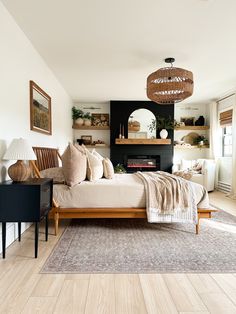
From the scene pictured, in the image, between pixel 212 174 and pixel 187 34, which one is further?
pixel 212 174

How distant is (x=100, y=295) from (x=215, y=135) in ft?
18.4

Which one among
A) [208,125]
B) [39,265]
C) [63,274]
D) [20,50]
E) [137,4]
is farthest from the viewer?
[208,125]

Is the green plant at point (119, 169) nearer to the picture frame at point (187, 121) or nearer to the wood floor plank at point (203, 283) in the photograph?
the picture frame at point (187, 121)

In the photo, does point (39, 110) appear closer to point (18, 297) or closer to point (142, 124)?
point (18, 297)

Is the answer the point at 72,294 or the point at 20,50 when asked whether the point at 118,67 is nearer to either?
the point at 20,50

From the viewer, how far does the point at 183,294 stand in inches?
64.5

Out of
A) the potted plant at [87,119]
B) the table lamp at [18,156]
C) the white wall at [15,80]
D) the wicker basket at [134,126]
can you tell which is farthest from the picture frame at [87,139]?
the table lamp at [18,156]

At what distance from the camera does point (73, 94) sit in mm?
5910

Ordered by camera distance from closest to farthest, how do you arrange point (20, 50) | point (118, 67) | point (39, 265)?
point (39, 265) < point (20, 50) < point (118, 67)

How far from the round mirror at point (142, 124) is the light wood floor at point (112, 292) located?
4977 millimetres

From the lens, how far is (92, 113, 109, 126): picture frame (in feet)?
22.4

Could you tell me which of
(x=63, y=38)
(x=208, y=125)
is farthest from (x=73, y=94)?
(x=208, y=125)

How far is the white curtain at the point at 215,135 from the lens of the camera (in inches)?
242

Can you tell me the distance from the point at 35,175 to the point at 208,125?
18.4 feet
